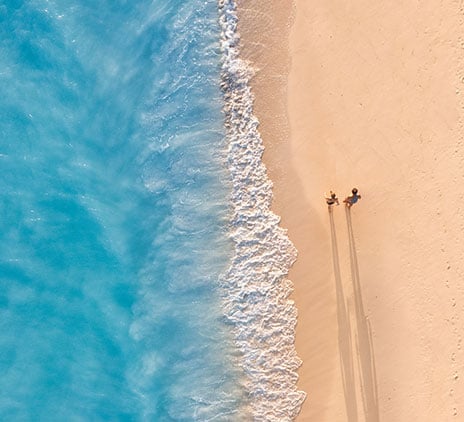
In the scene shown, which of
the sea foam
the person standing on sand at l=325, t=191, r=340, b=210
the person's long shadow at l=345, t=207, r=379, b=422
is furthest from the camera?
the sea foam

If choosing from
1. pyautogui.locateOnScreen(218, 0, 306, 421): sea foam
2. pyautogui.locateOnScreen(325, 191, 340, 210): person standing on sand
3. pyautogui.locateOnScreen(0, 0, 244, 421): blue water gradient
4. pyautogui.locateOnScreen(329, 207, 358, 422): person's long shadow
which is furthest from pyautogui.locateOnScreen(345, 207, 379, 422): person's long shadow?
pyautogui.locateOnScreen(0, 0, 244, 421): blue water gradient

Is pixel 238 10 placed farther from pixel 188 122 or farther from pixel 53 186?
pixel 53 186

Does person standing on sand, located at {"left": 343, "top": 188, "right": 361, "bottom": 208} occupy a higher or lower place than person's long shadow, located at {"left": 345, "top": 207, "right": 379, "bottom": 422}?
higher

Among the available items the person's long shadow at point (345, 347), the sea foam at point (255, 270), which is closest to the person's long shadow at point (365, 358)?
the person's long shadow at point (345, 347)

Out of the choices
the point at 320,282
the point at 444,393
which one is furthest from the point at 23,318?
the point at 444,393

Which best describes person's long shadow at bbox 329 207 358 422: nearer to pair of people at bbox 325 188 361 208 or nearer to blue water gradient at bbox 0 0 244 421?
pair of people at bbox 325 188 361 208

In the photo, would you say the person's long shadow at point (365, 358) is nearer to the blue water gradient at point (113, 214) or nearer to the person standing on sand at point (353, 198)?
the person standing on sand at point (353, 198)
